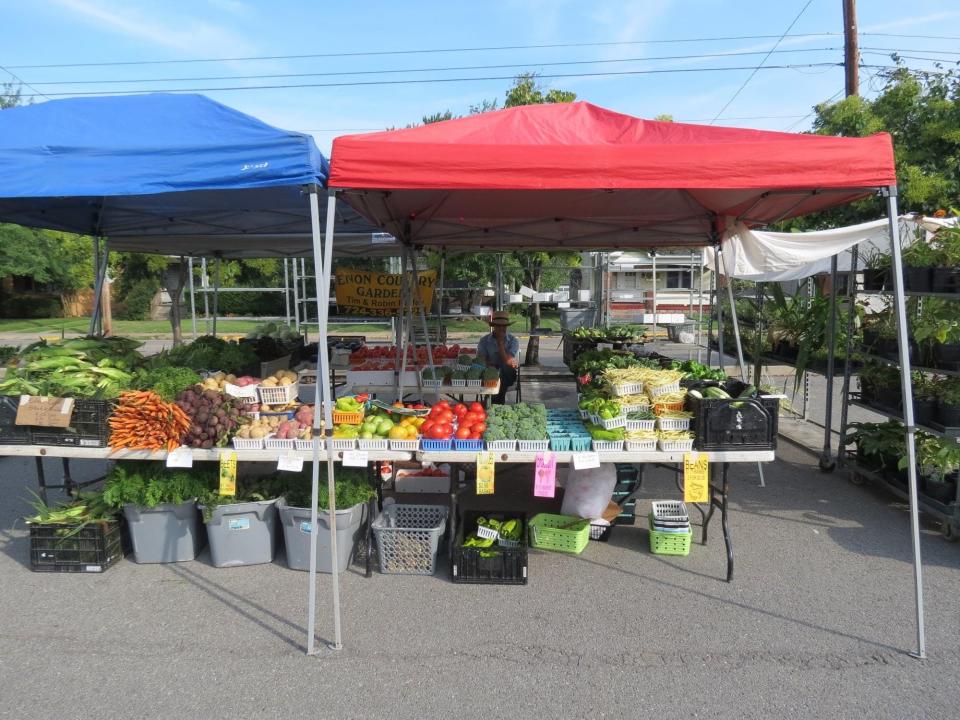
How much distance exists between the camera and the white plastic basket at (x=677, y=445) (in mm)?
4238

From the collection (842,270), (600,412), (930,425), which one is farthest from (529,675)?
(842,270)

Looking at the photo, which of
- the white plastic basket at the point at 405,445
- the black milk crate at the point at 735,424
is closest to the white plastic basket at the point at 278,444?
the white plastic basket at the point at 405,445

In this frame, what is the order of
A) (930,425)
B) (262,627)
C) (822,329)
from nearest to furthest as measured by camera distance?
1. (262,627)
2. (930,425)
3. (822,329)

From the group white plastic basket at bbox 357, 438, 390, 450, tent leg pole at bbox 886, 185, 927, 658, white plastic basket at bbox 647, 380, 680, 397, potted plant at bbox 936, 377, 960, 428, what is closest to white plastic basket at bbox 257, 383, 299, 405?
white plastic basket at bbox 357, 438, 390, 450

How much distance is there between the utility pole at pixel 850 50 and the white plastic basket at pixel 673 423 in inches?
453

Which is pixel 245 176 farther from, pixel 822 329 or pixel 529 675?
pixel 822 329

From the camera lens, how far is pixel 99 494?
15.3 ft

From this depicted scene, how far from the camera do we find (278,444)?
4250 millimetres

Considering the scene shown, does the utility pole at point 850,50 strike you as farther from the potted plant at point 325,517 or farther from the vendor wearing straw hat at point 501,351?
the potted plant at point 325,517

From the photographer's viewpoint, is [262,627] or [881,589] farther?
[881,589]

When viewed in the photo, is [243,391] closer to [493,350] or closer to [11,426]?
[11,426]

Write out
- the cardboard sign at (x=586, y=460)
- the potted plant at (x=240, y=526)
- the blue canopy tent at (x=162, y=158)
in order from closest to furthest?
1. the blue canopy tent at (x=162, y=158)
2. the cardboard sign at (x=586, y=460)
3. the potted plant at (x=240, y=526)

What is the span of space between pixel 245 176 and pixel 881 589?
4.98 meters

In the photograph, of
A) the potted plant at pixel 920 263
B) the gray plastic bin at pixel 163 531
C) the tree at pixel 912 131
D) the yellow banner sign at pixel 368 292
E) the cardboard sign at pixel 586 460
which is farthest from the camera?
the yellow banner sign at pixel 368 292
